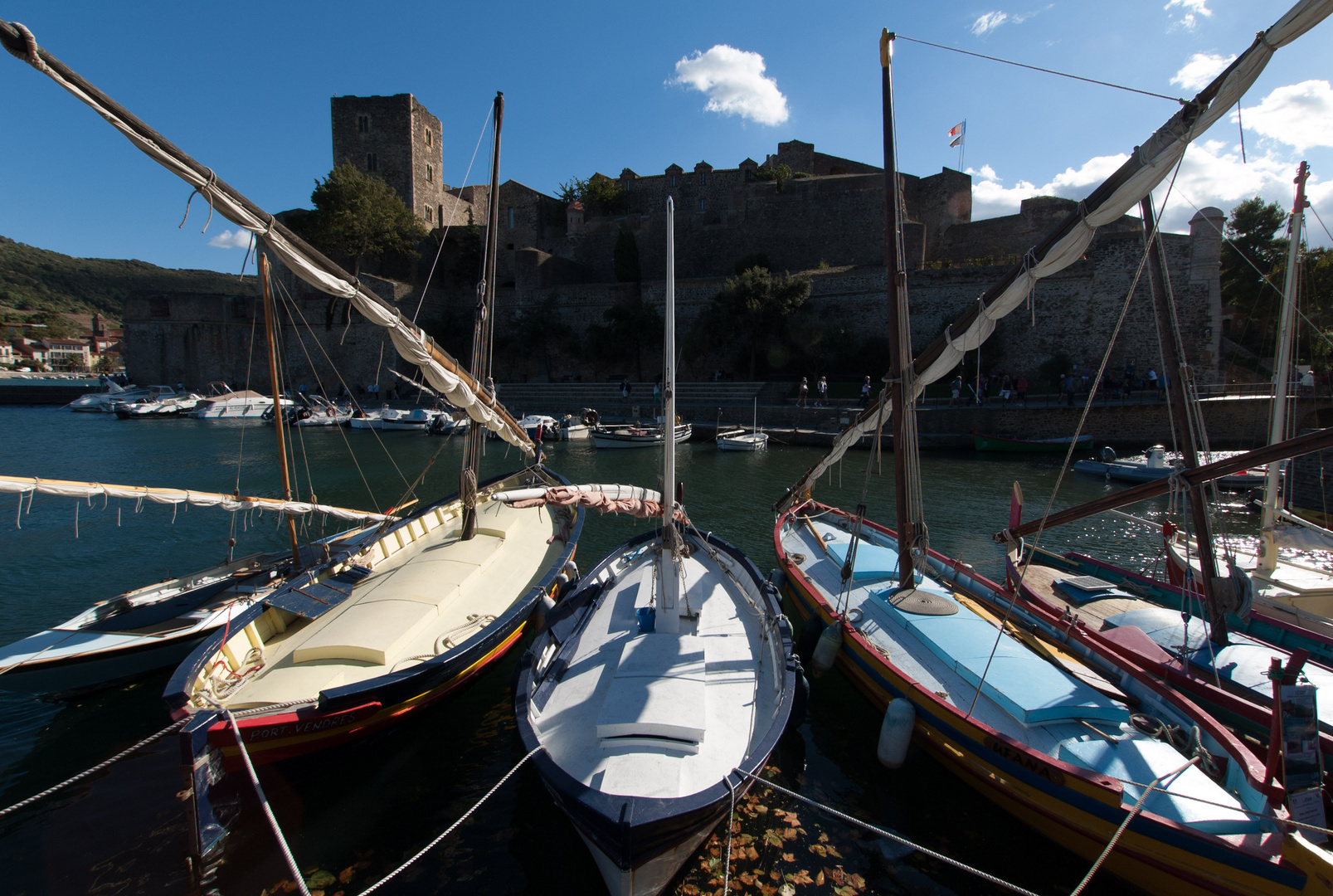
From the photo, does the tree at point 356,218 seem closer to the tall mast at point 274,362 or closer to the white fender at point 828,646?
the tall mast at point 274,362

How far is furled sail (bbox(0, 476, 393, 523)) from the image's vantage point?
224 inches

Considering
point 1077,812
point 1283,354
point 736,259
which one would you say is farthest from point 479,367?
point 736,259

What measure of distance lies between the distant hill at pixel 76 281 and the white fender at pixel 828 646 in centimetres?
14097

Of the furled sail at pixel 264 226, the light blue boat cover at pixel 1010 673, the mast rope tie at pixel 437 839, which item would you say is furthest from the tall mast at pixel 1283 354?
the furled sail at pixel 264 226

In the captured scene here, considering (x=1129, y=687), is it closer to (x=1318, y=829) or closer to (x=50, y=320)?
(x=1318, y=829)

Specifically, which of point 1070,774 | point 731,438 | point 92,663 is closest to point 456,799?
point 92,663

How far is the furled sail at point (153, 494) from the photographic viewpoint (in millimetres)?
5689

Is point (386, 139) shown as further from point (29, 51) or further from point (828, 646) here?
point (828, 646)

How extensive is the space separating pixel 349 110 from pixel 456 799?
57.3 meters

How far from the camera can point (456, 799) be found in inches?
216

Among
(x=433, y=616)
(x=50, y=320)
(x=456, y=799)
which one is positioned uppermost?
(x=50, y=320)

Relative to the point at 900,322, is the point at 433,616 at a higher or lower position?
lower

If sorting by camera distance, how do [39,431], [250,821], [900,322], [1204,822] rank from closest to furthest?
[1204,822]
[250,821]
[900,322]
[39,431]

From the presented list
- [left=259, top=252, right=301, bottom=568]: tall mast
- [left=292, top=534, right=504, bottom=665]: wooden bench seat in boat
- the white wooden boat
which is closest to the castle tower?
[left=259, top=252, right=301, bottom=568]: tall mast
